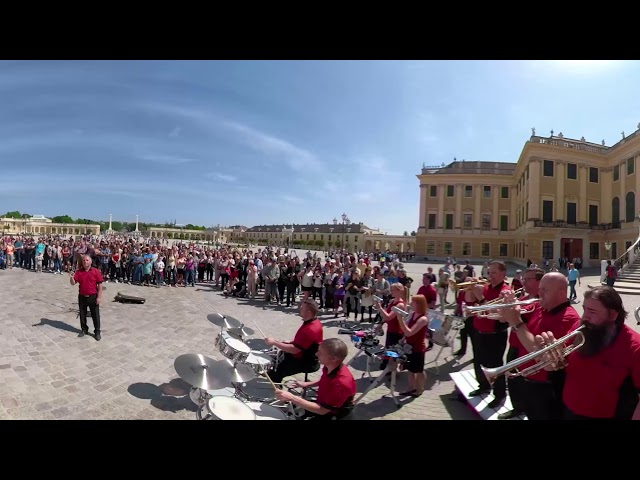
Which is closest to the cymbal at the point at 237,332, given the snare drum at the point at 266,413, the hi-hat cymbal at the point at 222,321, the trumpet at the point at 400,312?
the hi-hat cymbal at the point at 222,321

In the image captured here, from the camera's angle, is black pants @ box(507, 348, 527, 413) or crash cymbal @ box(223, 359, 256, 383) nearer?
black pants @ box(507, 348, 527, 413)

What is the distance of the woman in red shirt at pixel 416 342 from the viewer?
4.88 m

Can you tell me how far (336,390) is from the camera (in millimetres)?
2953

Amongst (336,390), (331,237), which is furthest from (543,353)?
(331,237)

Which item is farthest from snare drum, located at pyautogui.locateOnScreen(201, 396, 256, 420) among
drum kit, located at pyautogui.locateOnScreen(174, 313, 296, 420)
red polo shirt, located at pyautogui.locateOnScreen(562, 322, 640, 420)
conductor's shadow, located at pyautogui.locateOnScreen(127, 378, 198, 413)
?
red polo shirt, located at pyautogui.locateOnScreen(562, 322, 640, 420)

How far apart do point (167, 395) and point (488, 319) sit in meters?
4.73

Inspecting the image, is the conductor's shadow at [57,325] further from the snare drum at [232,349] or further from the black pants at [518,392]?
the black pants at [518,392]

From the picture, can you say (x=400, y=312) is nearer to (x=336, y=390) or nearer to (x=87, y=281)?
(x=336, y=390)

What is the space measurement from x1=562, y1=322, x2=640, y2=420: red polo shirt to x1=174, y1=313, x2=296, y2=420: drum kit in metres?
2.47

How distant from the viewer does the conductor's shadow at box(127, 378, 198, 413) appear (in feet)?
14.4

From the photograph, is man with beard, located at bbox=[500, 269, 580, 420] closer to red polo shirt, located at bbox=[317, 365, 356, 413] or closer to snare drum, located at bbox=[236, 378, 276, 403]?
red polo shirt, located at bbox=[317, 365, 356, 413]
